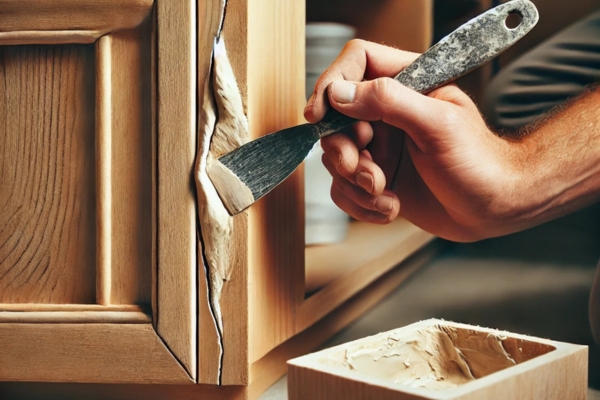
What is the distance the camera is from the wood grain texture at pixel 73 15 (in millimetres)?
399

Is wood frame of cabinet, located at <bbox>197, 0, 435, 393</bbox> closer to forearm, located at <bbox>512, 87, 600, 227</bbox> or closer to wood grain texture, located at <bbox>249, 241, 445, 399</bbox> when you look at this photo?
wood grain texture, located at <bbox>249, 241, 445, 399</bbox>

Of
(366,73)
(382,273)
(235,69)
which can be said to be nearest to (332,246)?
(382,273)

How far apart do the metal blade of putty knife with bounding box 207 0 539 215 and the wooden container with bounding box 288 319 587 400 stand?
0.13 m

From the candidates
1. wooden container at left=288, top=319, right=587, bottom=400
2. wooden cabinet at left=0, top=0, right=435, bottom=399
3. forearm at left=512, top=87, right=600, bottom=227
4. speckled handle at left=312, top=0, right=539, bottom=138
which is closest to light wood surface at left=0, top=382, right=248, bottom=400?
wooden cabinet at left=0, top=0, right=435, bottom=399

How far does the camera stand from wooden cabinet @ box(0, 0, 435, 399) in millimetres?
397

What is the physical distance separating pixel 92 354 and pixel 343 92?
27 centimetres

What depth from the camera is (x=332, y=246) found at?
71 centimetres

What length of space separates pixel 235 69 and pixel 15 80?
0.17m

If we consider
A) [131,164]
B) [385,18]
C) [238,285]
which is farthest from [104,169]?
[385,18]

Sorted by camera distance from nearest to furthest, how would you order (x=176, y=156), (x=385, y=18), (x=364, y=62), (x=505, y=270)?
(x=176, y=156) → (x=364, y=62) → (x=505, y=270) → (x=385, y=18)

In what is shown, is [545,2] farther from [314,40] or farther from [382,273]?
[382,273]

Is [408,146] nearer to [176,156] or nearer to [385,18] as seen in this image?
[176,156]

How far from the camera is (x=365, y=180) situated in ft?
1.50

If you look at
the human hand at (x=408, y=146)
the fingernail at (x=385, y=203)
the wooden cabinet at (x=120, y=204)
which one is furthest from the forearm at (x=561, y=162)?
the wooden cabinet at (x=120, y=204)
